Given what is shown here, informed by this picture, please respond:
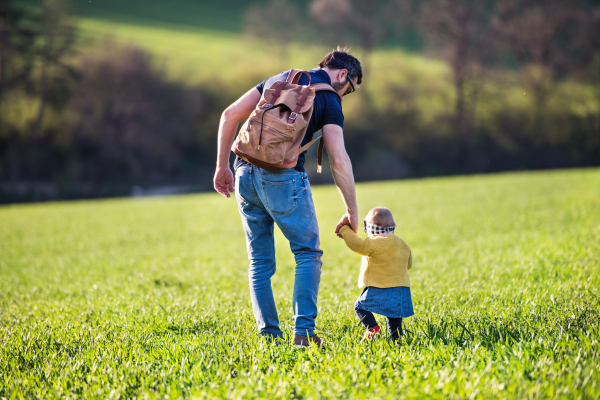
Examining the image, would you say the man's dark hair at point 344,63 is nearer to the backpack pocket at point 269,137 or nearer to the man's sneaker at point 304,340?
the backpack pocket at point 269,137

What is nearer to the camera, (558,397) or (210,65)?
Answer: (558,397)

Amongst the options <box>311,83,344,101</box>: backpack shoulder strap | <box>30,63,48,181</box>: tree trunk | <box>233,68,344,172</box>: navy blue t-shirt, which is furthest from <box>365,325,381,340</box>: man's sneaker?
<box>30,63,48,181</box>: tree trunk

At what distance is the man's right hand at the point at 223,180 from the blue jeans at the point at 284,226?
0.19 metres

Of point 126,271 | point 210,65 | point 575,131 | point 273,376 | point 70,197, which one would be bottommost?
point 70,197

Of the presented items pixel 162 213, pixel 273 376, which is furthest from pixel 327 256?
pixel 162 213

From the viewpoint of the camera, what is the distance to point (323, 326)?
3936 millimetres

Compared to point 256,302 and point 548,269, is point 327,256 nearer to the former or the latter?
point 548,269

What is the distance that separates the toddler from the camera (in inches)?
132

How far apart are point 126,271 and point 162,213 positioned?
40.4ft

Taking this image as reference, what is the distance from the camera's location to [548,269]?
5566mm

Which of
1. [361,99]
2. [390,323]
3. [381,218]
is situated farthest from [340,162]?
[361,99]

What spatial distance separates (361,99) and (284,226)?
40550 mm

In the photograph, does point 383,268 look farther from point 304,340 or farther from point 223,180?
point 223,180

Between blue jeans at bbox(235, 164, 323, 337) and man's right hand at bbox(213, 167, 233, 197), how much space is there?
7.4 inches
